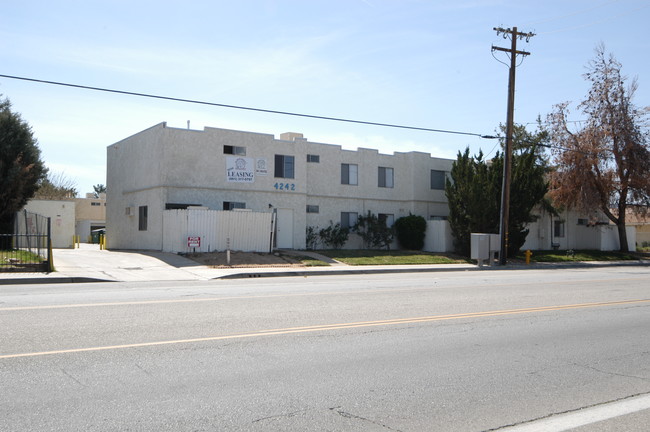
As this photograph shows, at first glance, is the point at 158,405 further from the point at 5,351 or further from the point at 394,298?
the point at 394,298

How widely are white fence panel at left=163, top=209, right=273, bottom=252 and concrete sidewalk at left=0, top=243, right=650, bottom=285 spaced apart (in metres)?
0.99

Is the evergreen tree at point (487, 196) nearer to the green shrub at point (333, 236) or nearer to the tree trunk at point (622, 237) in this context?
the green shrub at point (333, 236)

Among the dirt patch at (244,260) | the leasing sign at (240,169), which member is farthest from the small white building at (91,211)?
the dirt patch at (244,260)

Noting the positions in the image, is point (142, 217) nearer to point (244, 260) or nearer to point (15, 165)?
point (15, 165)

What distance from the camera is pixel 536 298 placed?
553 inches

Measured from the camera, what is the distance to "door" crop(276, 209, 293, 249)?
32.5 metres

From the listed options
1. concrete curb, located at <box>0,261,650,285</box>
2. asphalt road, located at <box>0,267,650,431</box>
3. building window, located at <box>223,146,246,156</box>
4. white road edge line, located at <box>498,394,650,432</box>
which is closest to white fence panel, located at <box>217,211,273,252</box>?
building window, located at <box>223,146,246,156</box>

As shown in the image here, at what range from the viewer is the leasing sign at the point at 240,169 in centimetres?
3128

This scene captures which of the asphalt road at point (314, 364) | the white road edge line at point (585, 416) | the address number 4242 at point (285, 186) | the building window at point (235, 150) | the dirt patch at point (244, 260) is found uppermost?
the building window at point (235, 150)

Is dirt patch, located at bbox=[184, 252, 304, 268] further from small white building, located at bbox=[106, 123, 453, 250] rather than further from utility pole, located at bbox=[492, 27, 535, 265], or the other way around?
utility pole, located at bbox=[492, 27, 535, 265]

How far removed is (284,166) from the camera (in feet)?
108

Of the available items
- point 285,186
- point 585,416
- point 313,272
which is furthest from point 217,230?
point 585,416

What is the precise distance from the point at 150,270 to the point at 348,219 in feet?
49.2

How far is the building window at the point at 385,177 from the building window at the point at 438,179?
3029 mm
